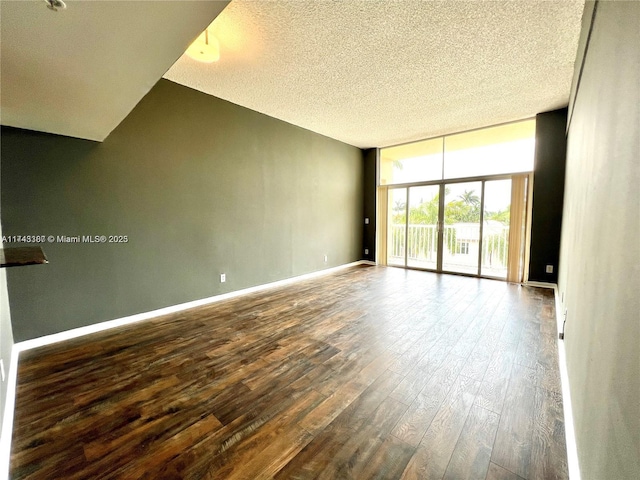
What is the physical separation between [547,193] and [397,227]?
112 inches

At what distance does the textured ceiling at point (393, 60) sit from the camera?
212 cm

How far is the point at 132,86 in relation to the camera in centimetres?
168

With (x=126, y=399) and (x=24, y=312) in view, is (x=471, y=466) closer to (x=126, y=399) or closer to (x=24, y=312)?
(x=126, y=399)

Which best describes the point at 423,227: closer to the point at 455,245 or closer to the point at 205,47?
the point at 455,245

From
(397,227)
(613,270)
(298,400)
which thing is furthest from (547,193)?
(298,400)

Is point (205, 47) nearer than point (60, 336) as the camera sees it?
Yes

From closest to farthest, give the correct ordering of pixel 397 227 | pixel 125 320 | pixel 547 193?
pixel 125 320
pixel 547 193
pixel 397 227

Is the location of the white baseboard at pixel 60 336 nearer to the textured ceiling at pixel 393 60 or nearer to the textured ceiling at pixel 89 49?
the textured ceiling at pixel 89 49

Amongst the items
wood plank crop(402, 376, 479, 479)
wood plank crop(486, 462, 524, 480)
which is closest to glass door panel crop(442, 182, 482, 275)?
wood plank crop(402, 376, 479, 479)

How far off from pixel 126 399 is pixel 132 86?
80.7 inches

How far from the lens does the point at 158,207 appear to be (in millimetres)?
3219

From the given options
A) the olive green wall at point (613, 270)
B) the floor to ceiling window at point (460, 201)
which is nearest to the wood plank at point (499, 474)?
the olive green wall at point (613, 270)

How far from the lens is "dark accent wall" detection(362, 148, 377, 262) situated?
6519 mm

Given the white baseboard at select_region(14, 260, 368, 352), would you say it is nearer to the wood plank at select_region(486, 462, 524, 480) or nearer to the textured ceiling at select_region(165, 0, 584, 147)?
the textured ceiling at select_region(165, 0, 584, 147)
